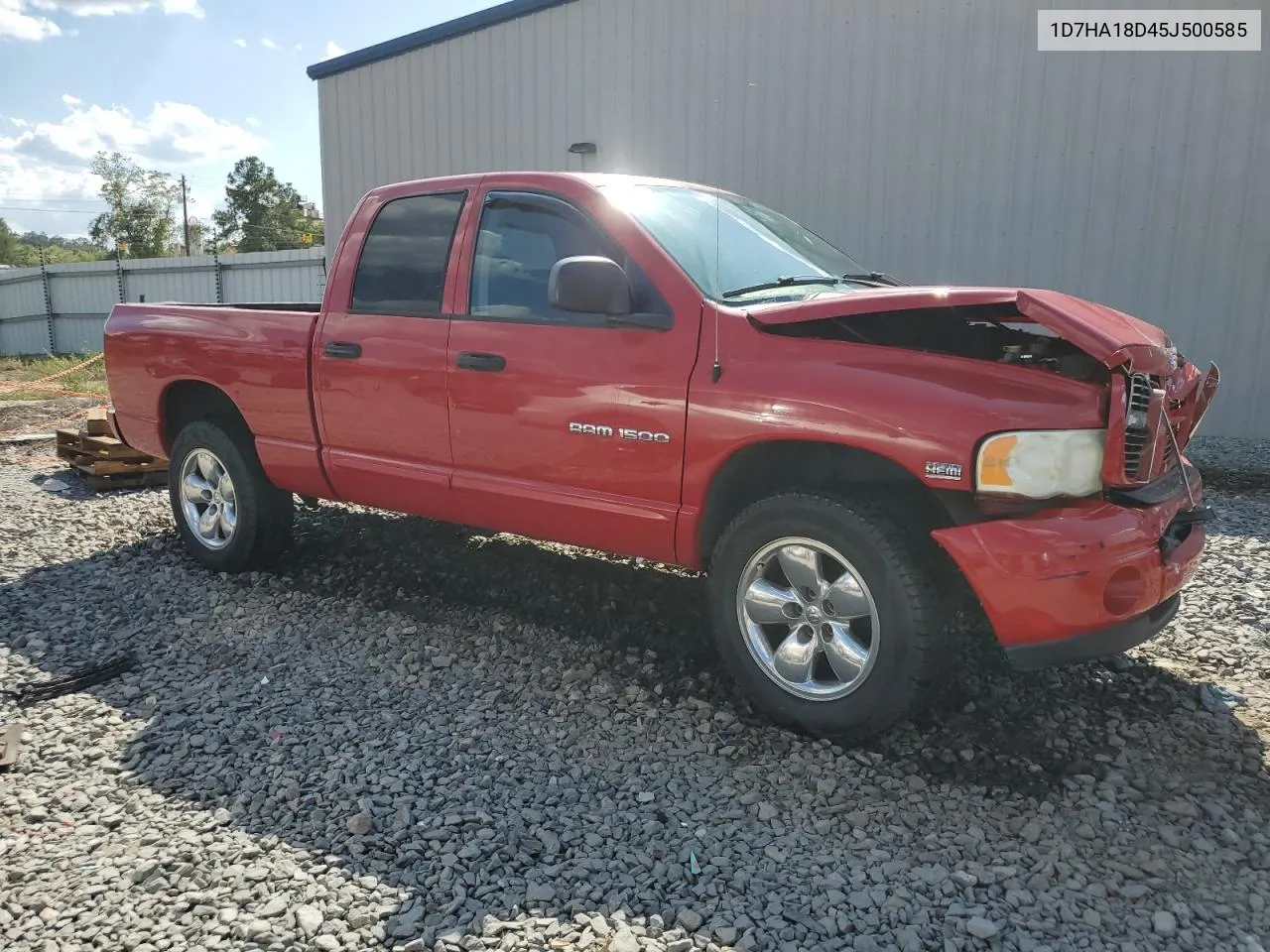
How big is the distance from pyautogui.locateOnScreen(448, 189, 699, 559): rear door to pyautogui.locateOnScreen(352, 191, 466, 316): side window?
0.65 ft

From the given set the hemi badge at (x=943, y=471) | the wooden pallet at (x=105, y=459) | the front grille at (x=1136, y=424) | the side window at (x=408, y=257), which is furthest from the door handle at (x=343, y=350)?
the wooden pallet at (x=105, y=459)

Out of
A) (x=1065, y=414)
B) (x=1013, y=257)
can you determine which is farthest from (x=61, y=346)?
(x=1065, y=414)

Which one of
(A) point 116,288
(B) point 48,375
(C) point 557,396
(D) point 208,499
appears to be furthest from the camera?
(A) point 116,288

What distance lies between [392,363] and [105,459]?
14.8ft

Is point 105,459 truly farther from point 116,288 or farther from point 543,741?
point 116,288

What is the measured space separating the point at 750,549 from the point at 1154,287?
7.33 meters

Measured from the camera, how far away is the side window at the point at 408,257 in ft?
13.9

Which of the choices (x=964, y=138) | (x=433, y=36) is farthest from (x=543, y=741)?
(x=433, y=36)

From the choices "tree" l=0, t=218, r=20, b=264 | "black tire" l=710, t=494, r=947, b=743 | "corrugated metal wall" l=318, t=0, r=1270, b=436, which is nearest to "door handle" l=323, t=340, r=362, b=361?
"black tire" l=710, t=494, r=947, b=743

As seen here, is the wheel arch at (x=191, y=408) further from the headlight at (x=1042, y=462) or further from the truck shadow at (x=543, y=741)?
the headlight at (x=1042, y=462)

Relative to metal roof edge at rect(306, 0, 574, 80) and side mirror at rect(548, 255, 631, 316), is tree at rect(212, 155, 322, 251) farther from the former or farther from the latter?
side mirror at rect(548, 255, 631, 316)

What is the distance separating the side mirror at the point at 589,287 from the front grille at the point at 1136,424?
5.69 feet

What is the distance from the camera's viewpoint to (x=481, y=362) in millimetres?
3922

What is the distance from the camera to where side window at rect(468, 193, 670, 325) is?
3770mm
